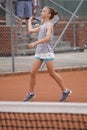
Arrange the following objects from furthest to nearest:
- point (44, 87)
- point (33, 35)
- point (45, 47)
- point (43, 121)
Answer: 1. point (33, 35)
2. point (44, 87)
3. point (45, 47)
4. point (43, 121)

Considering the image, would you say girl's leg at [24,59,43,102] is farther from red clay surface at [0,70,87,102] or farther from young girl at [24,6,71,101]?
red clay surface at [0,70,87,102]

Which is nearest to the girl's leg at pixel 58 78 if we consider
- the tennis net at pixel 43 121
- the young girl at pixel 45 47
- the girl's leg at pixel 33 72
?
the young girl at pixel 45 47

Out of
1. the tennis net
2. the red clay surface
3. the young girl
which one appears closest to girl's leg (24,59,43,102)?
the young girl

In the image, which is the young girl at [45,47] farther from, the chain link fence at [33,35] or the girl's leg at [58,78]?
the chain link fence at [33,35]

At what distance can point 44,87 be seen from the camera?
32.3 ft

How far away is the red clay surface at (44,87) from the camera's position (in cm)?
879

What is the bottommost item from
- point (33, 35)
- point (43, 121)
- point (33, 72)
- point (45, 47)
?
point (33, 35)

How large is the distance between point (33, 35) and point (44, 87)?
5.68 metres

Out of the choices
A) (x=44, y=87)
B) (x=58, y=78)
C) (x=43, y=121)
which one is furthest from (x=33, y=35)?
(x=43, y=121)

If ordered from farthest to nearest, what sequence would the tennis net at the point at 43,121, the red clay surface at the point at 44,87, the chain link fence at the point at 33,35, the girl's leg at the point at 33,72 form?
the chain link fence at the point at 33,35
the red clay surface at the point at 44,87
the girl's leg at the point at 33,72
the tennis net at the point at 43,121

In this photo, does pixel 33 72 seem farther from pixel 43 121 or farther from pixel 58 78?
pixel 43 121

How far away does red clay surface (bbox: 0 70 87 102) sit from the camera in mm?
8791

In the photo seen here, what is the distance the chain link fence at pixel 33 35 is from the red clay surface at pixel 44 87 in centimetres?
159

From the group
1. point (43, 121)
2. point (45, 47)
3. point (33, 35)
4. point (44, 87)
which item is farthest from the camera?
point (33, 35)
